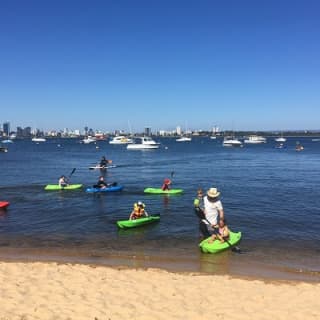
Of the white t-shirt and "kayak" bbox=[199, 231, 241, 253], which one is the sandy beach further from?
"kayak" bbox=[199, 231, 241, 253]

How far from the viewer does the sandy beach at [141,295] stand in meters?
9.81

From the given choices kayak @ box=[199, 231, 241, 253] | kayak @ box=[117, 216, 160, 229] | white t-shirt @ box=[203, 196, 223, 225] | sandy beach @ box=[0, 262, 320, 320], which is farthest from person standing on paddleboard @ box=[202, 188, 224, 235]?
kayak @ box=[117, 216, 160, 229]

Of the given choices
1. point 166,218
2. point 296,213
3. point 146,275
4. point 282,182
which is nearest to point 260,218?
point 296,213

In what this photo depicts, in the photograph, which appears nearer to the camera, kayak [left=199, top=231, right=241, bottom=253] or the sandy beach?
the sandy beach

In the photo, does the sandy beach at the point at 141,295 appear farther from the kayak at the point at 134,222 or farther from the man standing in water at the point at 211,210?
the kayak at the point at 134,222

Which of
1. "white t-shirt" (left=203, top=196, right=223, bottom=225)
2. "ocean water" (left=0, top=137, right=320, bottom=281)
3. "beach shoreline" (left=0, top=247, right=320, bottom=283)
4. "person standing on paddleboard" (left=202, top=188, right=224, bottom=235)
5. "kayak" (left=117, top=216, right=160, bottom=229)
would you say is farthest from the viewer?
"kayak" (left=117, top=216, right=160, bottom=229)

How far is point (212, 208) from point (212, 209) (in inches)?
1.7

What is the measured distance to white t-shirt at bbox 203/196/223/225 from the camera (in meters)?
16.0

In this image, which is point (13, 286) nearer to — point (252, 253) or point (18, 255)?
point (18, 255)

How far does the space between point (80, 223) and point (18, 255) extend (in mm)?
7181

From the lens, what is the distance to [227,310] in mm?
10266

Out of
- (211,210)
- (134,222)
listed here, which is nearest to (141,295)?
(211,210)

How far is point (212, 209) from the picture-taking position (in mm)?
16141

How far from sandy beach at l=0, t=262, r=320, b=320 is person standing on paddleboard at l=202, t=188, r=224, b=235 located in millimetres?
2574
